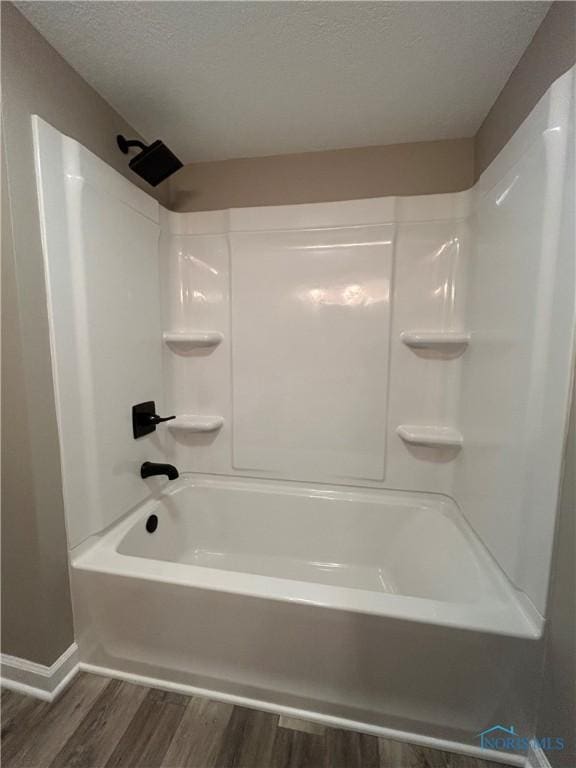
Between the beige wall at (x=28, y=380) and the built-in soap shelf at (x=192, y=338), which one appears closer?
the beige wall at (x=28, y=380)

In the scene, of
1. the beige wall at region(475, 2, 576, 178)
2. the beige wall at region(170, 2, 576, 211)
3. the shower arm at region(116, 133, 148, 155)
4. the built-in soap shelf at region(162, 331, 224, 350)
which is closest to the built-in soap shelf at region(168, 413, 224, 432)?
the built-in soap shelf at region(162, 331, 224, 350)

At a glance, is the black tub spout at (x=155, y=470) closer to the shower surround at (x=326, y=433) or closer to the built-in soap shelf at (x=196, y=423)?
the shower surround at (x=326, y=433)

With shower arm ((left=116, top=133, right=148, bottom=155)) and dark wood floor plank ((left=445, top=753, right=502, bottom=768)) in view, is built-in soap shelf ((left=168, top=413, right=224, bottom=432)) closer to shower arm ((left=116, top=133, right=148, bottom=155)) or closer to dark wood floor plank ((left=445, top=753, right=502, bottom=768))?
shower arm ((left=116, top=133, right=148, bottom=155))

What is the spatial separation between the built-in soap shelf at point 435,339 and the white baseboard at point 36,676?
1.83 m

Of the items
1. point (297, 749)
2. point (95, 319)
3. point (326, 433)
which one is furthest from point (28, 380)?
point (297, 749)

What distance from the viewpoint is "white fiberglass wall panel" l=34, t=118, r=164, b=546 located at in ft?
3.42

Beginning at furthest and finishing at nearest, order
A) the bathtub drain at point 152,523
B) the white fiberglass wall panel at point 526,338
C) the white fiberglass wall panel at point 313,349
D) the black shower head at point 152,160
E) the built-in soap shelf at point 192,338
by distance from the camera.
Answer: the built-in soap shelf at point 192,338
the white fiberglass wall panel at point 313,349
the bathtub drain at point 152,523
the black shower head at point 152,160
the white fiberglass wall panel at point 526,338

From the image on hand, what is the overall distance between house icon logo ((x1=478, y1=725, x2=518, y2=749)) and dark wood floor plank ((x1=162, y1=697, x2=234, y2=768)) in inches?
29.7

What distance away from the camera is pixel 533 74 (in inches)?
38.9

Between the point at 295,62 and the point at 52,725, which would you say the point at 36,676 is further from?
the point at 295,62

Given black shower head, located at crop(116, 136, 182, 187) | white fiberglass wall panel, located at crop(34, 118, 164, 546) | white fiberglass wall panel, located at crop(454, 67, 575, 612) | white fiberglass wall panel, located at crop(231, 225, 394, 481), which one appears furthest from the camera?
white fiberglass wall panel, located at crop(231, 225, 394, 481)

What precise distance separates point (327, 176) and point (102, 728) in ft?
7.61

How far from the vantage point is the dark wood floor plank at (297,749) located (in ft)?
2.89

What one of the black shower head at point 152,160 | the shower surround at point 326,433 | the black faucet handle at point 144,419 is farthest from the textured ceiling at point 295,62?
the black faucet handle at point 144,419
